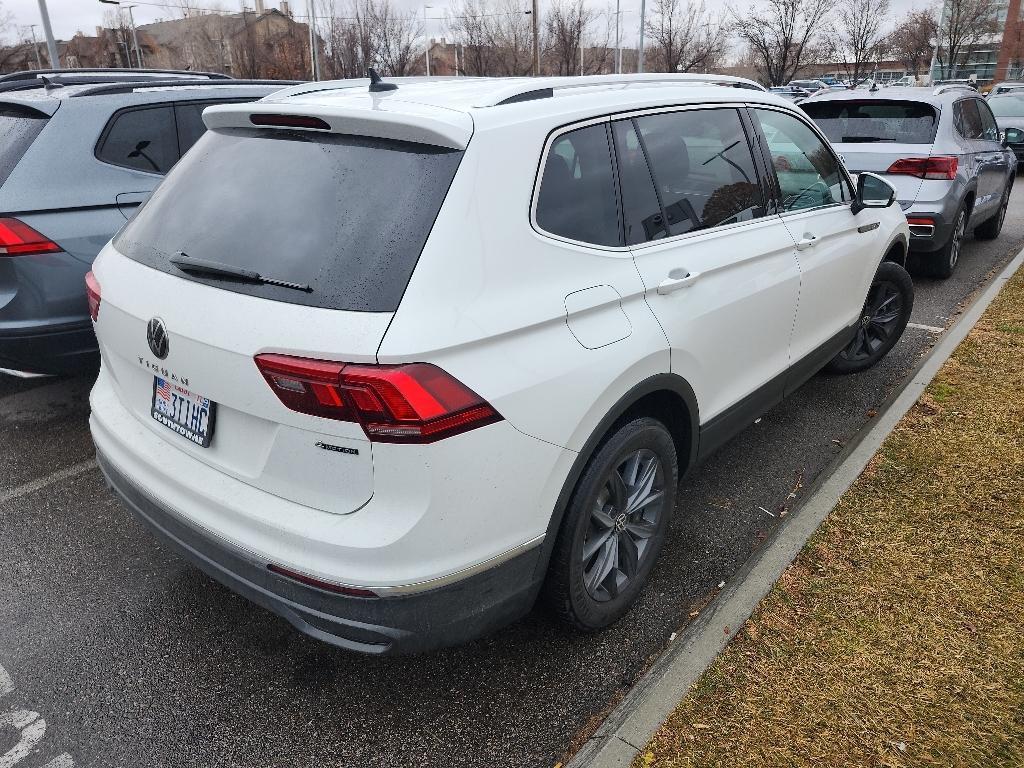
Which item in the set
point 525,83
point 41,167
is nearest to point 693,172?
point 525,83

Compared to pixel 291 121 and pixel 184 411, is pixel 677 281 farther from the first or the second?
pixel 184 411

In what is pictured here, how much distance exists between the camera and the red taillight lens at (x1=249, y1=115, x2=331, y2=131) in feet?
7.68

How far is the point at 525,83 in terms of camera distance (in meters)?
2.57

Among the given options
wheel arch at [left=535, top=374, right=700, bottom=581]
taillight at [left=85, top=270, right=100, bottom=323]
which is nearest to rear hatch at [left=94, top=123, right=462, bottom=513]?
taillight at [left=85, top=270, right=100, bottom=323]

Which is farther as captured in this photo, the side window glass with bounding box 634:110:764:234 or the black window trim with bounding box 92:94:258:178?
the black window trim with bounding box 92:94:258:178

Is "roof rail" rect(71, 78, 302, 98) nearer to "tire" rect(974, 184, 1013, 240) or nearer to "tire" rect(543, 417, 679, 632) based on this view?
"tire" rect(543, 417, 679, 632)

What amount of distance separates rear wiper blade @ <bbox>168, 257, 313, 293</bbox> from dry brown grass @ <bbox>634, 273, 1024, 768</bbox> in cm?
167

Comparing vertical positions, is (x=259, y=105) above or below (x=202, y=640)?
above

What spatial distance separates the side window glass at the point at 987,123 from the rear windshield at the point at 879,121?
1486 millimetres

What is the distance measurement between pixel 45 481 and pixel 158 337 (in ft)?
7.20

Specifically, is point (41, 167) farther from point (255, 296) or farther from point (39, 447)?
point (255, 296)

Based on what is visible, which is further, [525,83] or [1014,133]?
[1014,133]

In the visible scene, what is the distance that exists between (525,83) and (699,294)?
0.98 meters

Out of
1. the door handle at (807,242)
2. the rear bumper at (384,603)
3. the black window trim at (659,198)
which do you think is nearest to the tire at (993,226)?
the black window trim at (659,198)
